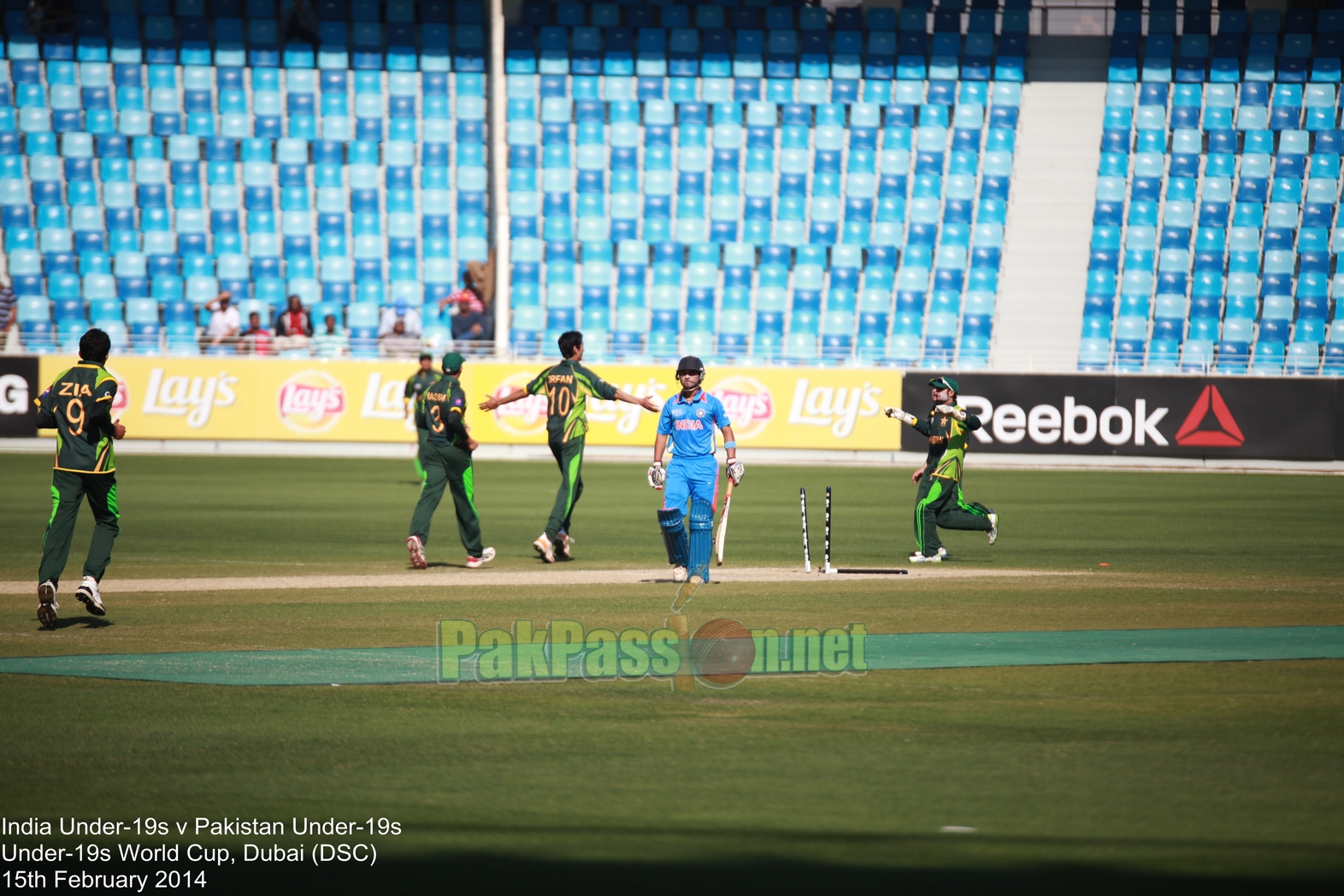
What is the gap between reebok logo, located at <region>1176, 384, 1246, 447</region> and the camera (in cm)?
2869

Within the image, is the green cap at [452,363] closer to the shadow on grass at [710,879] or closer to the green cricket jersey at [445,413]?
the green cricket jersey at [445,413]

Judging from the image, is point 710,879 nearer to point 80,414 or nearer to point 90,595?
point 90,595

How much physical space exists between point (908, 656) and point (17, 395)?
86.9ft

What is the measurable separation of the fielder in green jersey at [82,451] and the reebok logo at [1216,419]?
Result: 23766 millimetres

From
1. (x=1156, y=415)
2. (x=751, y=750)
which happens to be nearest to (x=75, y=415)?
(x=751, y=750)

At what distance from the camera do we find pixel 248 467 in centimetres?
2706

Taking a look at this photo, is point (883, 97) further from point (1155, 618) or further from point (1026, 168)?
point (1155, 618)

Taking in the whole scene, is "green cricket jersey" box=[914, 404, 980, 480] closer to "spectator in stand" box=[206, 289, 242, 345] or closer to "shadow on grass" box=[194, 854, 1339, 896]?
"shadow on grass" box=[194, 854, 1339, 896]

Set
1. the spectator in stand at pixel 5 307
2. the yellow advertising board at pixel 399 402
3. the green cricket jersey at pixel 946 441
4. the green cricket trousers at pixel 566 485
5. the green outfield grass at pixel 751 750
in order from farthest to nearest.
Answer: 1. the spectator in stand at pixel 5 307
2. the yellow advertising board at pixel 399 402
3. the green cricket jersey at pixel 946 441
4. the green cricket trousers at pixel 566 485
5. the green outfield grass at pixel 751 750

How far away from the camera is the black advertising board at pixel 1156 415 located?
28531mm

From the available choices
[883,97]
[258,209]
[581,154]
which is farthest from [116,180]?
[883,97]

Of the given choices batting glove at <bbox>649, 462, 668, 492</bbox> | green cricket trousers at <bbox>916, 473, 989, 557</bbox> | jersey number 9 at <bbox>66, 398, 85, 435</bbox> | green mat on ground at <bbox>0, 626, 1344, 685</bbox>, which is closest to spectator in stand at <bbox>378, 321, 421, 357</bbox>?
green cricket trousers at <bbox>916, 473, 989, 557</bbox>

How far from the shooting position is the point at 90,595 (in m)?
9.94

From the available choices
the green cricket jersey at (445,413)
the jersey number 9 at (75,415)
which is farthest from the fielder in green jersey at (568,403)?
the jersey number 9 at (75,415)
